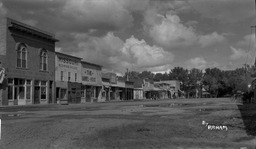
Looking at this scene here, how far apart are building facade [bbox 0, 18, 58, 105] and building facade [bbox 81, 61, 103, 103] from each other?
38.8 feet

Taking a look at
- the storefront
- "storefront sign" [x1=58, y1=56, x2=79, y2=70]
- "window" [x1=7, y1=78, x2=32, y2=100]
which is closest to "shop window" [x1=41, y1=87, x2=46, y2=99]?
"window" [x1=7, y1=78, x2=32, y2=100]

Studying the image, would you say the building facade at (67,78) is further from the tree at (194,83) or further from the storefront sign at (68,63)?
the tree at (194,83)

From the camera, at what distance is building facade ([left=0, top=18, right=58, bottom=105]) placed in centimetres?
4069

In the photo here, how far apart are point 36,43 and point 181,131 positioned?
124ft

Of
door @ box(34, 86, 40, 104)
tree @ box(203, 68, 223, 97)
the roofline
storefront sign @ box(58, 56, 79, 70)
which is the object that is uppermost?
the roofline

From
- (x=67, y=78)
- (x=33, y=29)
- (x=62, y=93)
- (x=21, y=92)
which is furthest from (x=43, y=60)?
(x=67, y=78)

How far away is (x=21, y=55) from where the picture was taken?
43.8 metres

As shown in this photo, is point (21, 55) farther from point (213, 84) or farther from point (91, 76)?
point (213, 84)

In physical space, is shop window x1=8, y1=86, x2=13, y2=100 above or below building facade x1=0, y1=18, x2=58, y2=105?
below

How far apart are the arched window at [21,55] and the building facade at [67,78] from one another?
28.1 ft

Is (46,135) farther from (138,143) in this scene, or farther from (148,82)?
(148,82)

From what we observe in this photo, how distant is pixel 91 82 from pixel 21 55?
23663 millimetres

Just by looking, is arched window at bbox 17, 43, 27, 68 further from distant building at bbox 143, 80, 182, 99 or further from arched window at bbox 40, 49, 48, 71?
distant building at bbox 143, 80, 182, 99

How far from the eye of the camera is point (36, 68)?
47.2 meters
